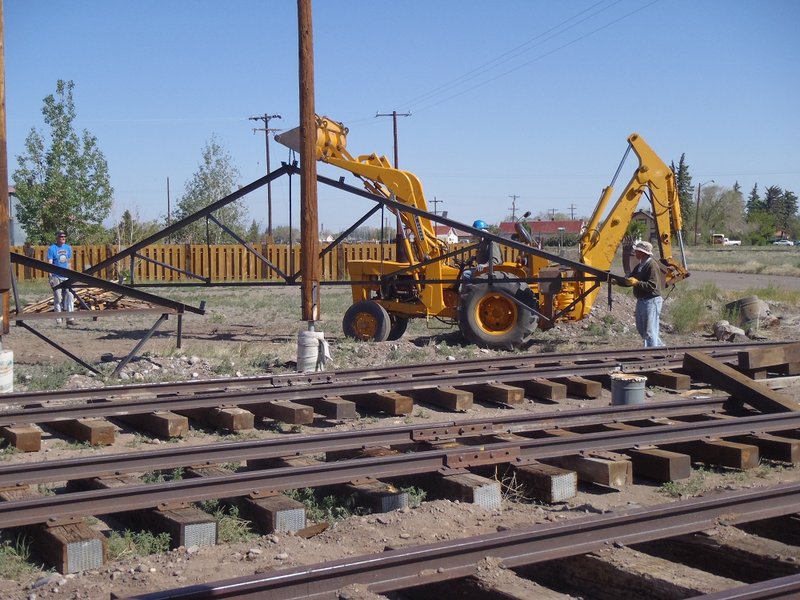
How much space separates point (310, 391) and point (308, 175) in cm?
541

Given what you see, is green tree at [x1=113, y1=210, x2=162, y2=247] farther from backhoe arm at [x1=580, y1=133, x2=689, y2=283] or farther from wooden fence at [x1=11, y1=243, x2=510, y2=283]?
backhoe arm at [x1=580, y1=133, x2=689, y2=283]

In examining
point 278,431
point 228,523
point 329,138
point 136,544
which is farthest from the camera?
point 329,138

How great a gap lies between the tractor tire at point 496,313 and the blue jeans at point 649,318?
224 cm

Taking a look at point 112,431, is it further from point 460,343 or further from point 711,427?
point 460,343

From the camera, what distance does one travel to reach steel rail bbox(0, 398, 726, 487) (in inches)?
269

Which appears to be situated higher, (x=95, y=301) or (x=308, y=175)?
(x=308, y=175)

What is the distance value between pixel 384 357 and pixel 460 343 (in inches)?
97.5

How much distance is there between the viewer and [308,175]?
14914mm

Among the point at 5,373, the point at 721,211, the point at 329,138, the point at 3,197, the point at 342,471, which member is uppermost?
the point at 721,211

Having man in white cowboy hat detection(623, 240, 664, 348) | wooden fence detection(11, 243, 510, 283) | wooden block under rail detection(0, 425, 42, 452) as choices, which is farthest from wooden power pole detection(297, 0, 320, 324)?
wooden fence detection(11, 243, 510, 283)

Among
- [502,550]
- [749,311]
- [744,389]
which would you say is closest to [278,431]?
[502,550]

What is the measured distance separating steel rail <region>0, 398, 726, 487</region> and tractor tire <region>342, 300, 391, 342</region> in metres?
8.16

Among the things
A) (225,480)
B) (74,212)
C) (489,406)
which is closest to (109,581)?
(225,480)

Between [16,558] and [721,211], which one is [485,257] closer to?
[16,558]
